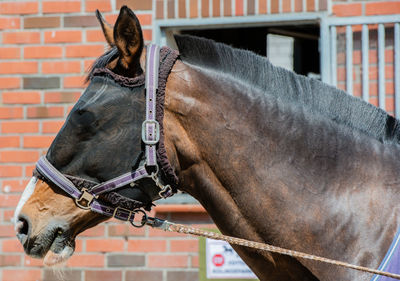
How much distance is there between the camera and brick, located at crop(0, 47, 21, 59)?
3.89 metres

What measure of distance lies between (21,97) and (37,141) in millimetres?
330

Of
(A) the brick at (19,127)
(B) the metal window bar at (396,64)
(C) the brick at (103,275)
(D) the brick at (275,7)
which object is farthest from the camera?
(A) the brick at (19,127)

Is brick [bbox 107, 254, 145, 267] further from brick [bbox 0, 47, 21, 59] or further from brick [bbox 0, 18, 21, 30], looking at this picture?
brick [bbox 0, 18, 21, 30]

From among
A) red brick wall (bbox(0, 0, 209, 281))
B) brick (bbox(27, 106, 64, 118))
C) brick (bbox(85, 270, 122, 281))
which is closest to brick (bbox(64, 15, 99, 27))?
red brick wall (bbox(0, 0, 209, 281))

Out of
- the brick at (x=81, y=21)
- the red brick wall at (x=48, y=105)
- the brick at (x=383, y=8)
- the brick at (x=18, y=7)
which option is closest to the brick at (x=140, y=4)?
the red brick wall at (x=48, y=105)

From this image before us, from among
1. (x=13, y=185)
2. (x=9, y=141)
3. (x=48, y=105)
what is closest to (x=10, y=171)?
(x=13, y=185)

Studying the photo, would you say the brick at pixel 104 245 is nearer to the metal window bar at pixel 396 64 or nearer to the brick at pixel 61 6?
the brick at pixel 61 6

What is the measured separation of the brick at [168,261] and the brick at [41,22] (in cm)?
171

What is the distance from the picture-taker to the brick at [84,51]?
3816 millimetres

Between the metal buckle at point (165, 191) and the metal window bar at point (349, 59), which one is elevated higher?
the metal window bar at point (349, 59)

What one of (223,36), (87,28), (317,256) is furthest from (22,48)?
(317,256)

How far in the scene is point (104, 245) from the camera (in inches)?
148

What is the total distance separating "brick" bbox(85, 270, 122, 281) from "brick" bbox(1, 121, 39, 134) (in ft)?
3.39

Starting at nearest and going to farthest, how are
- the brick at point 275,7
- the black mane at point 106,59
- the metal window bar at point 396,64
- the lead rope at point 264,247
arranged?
1. the lead rope at point 264,247
2. the black mane at point 106,59
3. the metal window bar at point 396,64
4. the brick at point 275,7
